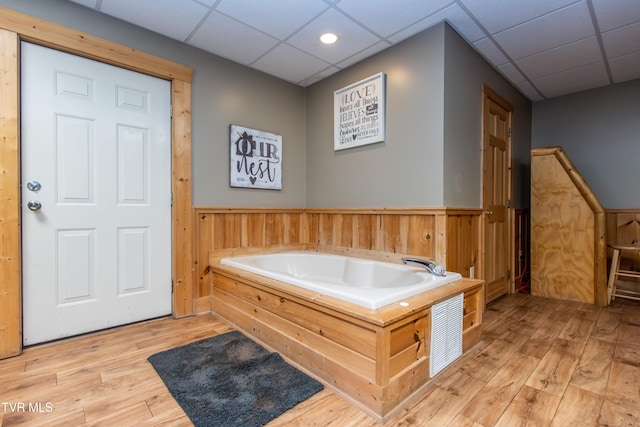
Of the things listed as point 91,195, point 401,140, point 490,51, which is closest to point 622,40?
point 490,51

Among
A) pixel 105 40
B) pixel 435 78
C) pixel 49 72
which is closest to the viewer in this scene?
pixel 49 72

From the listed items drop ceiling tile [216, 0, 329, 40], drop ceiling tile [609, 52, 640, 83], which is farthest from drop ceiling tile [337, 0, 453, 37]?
drop ceiling tile [609, 52, 640, 83]

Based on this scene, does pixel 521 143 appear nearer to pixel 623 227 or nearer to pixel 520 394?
pixel 623 227

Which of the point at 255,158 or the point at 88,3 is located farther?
the point at 255,158

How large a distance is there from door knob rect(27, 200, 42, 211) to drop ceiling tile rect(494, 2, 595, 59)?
3.36 metres

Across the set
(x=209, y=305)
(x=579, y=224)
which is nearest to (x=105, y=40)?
(x=209, y=305)

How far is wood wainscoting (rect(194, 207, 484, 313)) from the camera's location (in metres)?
2.31

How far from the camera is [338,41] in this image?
2.43 meters

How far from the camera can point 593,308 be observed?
275 centimetres

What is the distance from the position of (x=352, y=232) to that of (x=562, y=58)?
2.38 meters

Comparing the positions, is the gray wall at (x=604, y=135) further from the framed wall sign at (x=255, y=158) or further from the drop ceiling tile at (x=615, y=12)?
the framed wall sign at (x=255, y=158)

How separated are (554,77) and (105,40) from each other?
12.9ft

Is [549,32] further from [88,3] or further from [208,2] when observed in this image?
[88,3]

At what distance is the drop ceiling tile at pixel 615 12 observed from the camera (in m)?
1.99
